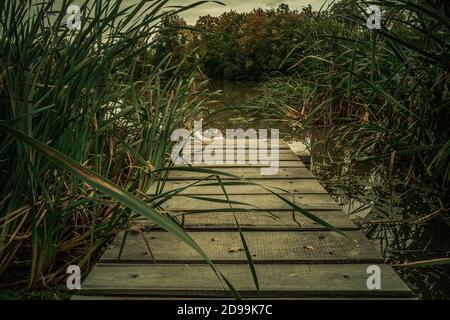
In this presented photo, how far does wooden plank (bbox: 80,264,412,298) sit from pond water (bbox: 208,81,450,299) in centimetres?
35

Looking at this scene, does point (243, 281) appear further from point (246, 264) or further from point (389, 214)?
point (389, 214)

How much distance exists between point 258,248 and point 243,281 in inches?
9.7

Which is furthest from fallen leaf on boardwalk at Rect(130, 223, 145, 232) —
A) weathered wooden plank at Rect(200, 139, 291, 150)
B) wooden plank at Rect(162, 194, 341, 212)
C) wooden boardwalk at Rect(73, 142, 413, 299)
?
weathered wooden plank at Rect(200, 139, 291, 150)

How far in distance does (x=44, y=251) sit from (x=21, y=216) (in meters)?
0.14

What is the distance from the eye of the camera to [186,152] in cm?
303

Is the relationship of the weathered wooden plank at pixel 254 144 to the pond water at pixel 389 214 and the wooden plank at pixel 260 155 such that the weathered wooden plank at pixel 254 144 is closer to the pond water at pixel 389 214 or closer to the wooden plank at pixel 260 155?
the wooden plank at pixel 260 155

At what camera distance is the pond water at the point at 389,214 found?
1.53 metres

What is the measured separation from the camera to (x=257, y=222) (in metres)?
1.66

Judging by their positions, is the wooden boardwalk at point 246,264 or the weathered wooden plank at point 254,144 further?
the weathered wooden plank at point 254,144

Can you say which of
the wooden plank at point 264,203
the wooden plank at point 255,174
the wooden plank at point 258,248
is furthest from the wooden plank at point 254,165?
the wooden plank at point 258,248

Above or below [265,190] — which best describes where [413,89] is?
above

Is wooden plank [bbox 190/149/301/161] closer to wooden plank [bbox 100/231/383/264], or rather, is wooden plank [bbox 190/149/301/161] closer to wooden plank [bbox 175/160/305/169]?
wooden plank [bbox 175/160/305/169]

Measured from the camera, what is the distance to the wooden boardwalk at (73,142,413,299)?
1134 millimetres

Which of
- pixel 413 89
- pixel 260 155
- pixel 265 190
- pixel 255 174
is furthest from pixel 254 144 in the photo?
pixel 413 89
